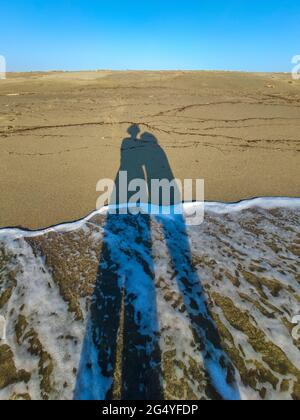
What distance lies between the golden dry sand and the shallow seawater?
874 mm

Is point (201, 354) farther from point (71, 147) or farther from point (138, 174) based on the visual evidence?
point (71, 147)

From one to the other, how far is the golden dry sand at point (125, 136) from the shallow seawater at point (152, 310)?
874 mm

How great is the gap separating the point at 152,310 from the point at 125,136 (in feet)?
17.5

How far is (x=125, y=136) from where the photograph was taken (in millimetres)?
7137

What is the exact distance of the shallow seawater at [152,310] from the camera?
7.02ft

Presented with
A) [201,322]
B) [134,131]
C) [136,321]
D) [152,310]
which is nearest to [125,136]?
[134,131]

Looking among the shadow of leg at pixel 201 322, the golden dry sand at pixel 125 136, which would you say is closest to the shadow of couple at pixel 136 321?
the shadow of leg at pixel 201 322

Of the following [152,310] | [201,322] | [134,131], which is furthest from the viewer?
[134,131]

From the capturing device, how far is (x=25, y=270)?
3189 mm

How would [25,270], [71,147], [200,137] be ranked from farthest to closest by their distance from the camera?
[200,137]
[71,147]
[25,270]

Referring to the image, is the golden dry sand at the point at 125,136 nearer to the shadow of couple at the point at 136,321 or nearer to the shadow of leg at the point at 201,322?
the shadow of couple at the point at 136,321

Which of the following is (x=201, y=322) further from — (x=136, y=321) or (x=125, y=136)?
(x=125, y=136)
